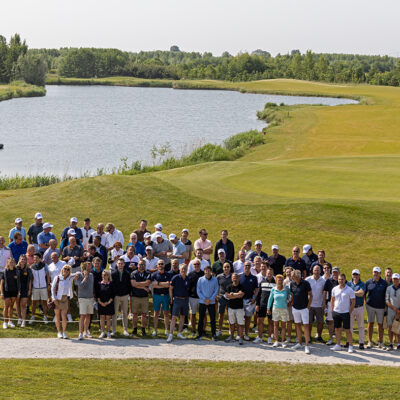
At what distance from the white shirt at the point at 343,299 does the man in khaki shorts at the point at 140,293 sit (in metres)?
4.21

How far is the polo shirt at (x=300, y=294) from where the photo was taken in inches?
557

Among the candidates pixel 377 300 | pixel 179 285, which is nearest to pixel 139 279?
pixel 179 285

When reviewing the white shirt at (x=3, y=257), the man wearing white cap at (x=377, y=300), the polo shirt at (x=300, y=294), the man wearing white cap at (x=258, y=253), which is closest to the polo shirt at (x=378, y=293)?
the man wearing white cap at (x=377, y=300)

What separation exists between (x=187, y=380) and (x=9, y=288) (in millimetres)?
5446

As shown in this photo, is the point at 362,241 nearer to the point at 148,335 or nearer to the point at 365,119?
the point at 148,335

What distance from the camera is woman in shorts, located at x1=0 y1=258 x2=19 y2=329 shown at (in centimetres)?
1487

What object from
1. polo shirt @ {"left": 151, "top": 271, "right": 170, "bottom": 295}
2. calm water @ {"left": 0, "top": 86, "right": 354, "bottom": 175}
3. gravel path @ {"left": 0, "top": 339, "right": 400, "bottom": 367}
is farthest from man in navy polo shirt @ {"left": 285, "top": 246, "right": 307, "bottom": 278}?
calm water @ {"left": 0, "top": 86, "right": 354, "bottom": 175}

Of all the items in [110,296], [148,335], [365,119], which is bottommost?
[148,335]

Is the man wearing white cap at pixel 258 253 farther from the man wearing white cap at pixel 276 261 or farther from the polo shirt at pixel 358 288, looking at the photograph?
the polo shirt at pixel 358 288

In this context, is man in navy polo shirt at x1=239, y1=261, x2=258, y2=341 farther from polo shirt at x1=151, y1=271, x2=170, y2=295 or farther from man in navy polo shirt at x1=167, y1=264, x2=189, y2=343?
polo shirt at x1=151, y1=271, x2=170, y2=295

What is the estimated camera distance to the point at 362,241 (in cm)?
2164

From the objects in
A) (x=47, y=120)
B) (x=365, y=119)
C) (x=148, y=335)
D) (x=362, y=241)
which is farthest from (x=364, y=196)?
(x=47, y=120)

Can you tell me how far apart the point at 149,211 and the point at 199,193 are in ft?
8.73

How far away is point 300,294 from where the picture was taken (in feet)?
46.5
